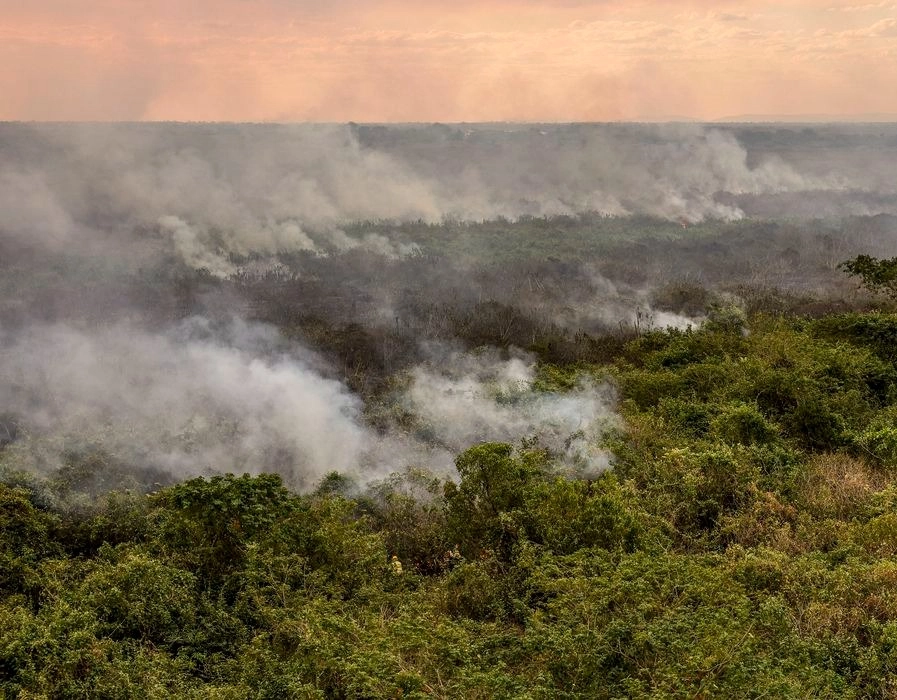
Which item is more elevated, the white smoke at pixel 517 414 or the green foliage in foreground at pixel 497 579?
the green foliage in foreground at pixel 497 579

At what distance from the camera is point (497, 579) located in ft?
55.0

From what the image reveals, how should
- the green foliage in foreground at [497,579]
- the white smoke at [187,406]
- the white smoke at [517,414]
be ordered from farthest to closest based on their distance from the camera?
the white smoke at [187,406] < the white smoke at [517,414] < the green foliage in foreground at [497,579]

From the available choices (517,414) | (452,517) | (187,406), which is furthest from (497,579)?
(187,406)

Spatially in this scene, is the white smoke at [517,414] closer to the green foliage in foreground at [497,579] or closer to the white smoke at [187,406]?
the green foliage in foreground at [497,579]

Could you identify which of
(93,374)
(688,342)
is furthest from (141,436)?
(688,342)

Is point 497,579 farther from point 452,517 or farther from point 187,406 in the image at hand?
point 187,406

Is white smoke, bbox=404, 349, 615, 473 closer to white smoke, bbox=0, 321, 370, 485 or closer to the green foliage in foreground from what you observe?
the green foliage in foreground

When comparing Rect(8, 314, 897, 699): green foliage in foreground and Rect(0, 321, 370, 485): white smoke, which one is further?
Rect(0, 321, 370, 485): white smoke

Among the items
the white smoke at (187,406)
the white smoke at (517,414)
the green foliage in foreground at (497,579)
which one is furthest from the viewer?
the white smoke at (187,406)

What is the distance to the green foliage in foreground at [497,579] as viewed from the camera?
12.0 m

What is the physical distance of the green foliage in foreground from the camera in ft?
39.3

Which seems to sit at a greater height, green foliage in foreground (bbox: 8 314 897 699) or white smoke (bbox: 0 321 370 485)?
green foliage in foreground (bbox: 8 314 897 699)

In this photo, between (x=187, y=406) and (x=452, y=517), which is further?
(x=187, y=406)

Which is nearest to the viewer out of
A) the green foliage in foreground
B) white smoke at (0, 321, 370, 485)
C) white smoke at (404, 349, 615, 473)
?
the green foliage in foreground
